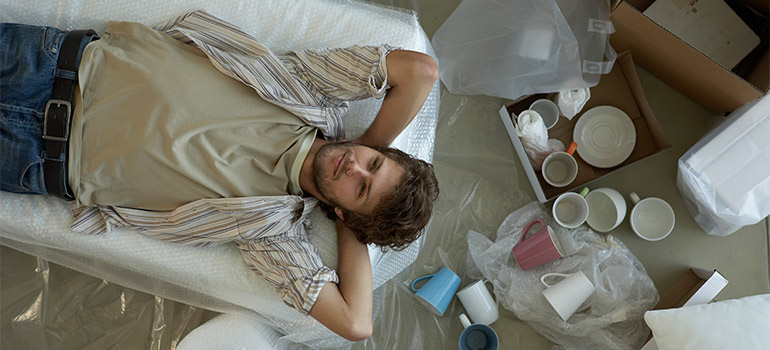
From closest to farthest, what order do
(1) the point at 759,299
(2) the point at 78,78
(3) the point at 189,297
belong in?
(2) the point at 78,78 < (1) the point at 759,299 < (3) the point at 189,297

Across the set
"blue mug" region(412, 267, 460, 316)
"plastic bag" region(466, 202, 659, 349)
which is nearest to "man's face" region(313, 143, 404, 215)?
"blue mug" region(412, 267, 460, 316)

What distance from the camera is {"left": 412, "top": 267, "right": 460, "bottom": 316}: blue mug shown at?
1723 millimetres

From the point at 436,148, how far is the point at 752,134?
980 mm

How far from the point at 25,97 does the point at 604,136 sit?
175 cm

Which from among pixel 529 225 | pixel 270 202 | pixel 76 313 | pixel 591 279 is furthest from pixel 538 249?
pixel 76 313

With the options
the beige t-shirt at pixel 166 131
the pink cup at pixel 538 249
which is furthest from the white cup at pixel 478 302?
the beige t-shirt at pixel 166 131

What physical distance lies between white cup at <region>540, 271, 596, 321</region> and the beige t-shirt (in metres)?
0.87

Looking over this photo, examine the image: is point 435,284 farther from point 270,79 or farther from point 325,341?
point 270,79

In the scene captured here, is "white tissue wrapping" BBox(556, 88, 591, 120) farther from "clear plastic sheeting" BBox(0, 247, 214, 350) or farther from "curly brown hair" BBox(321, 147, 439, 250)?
"clear plastic sheeting" BBox(0, 247, 214, 350)

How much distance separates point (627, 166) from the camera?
1.83m

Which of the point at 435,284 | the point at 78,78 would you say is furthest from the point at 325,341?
the point at 78,78

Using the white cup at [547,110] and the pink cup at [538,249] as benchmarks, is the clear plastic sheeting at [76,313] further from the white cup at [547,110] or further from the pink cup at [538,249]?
the white cup at [547,110]

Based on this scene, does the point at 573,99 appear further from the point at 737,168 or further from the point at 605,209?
the point at 737,168

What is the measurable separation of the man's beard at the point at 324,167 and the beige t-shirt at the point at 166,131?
7 centimetres
